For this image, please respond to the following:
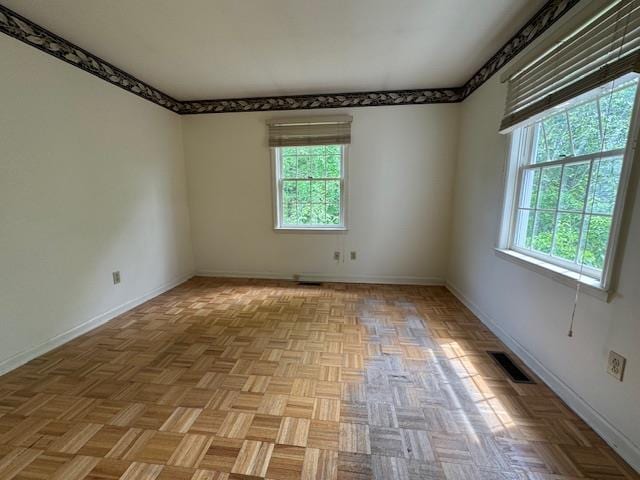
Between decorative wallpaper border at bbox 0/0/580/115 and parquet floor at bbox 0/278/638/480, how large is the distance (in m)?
2.32

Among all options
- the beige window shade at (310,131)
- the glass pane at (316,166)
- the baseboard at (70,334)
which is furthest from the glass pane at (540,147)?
the baseboard at (70,334)

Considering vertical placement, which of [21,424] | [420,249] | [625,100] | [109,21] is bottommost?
[21,424]

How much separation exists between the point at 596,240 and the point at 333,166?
267 centimetres

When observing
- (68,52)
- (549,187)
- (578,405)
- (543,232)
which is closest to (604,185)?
(549,187)

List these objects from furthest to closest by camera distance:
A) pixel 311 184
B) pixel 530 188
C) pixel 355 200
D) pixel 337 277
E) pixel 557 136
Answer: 1. pixel 337 277
2. pixel 311 184
3. pixel 355 200
4. pixel 530 188
5. pixel 557 136

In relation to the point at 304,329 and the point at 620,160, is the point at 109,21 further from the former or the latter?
the point at 620,160

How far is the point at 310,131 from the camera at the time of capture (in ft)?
11.2

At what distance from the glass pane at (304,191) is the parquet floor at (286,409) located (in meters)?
1.77

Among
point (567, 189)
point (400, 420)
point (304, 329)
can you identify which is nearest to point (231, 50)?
point (304, 329)

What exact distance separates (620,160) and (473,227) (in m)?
1.52

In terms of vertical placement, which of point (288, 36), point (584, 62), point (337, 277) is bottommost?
point (337, 277)

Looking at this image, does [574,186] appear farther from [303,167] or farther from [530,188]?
[303,167]

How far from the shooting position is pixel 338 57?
2.45m

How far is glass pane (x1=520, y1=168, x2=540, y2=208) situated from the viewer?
79.2 inches
